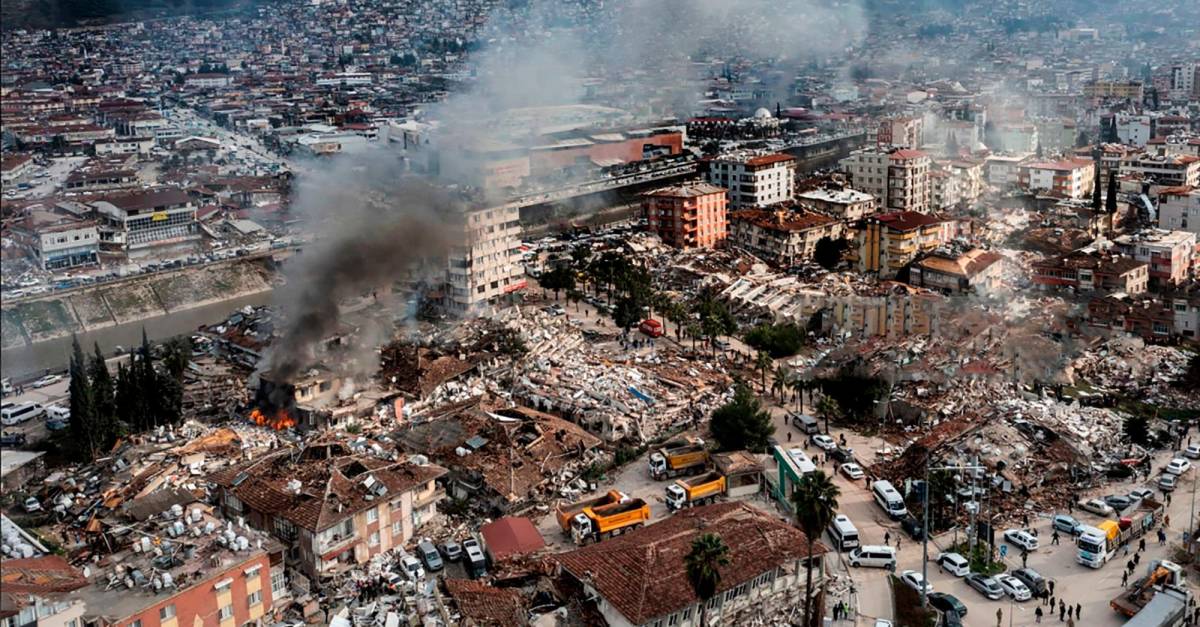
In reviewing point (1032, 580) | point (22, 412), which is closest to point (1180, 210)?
point (1032, 580)

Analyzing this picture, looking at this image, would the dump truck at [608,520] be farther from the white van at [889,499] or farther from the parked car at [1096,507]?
the parked car at [1096,507]

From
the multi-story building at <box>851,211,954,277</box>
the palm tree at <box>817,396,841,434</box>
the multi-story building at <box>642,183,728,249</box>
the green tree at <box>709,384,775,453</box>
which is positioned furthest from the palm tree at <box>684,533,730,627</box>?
the multi-story building at <box>642,183,728,249</box>

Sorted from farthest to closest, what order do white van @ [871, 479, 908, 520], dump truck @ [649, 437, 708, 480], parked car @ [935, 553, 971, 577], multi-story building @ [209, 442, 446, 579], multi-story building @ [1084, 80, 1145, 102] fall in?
multi-story building @ [1084, 80, 1145, 102], dump truck @ [649, 437, 708, 480], white van @ [871, 479, 908, 520], multi-story building @ [209, 442, 446, 579], parked car @ [935, 553, 971, 577]

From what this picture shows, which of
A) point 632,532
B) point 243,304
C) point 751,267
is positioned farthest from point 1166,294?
point 243,304

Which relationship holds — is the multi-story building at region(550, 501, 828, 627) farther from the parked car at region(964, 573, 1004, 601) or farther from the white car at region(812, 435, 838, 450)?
the white car at region(812, 435, 838, 450)

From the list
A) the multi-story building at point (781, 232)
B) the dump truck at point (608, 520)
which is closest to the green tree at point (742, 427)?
the dump truck at point (608, 520)
